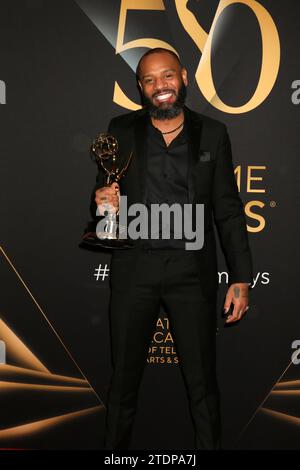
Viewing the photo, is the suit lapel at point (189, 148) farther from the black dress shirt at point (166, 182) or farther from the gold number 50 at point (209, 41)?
the gold number 50 at point (209, 41)

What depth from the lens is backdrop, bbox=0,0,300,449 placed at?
2.51m

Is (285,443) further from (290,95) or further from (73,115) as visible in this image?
(73,115)

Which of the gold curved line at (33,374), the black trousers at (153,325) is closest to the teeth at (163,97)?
the black trousers at (153,325)

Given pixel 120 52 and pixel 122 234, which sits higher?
pixel 120 52

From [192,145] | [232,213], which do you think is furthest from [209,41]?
[232,213]

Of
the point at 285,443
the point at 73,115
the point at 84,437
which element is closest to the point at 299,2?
the point at 73,115

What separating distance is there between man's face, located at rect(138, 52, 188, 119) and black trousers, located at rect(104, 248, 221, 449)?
0.64 meters

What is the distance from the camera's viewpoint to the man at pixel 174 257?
2.10 metres

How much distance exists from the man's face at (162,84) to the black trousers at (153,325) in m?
0.64

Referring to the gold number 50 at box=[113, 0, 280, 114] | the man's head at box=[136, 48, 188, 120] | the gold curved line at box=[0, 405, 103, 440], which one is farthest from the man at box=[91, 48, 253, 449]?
the gold curved line at box=[0, 405, 103, 440]

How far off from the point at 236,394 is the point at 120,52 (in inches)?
80.6

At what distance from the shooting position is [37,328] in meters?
2.70

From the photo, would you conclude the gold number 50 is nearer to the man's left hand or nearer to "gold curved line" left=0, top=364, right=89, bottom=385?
the man's left hand

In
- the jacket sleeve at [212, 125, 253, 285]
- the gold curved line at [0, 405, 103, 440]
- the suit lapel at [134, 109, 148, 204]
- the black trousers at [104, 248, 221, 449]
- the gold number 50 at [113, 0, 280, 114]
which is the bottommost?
the gold curved line at [0, 405, 103, 440]
